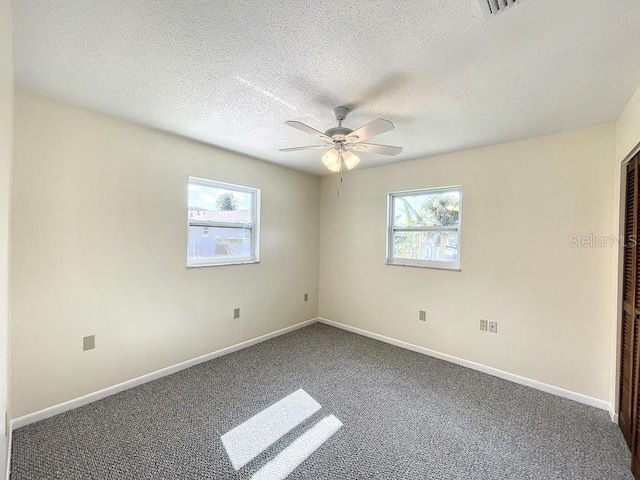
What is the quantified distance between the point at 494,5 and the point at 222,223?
295 centimetres

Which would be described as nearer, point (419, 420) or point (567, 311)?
point (419, 420)

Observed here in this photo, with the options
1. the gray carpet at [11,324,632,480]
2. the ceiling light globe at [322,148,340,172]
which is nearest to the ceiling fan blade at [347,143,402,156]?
the ceiling light globe at [322,148,340,172]

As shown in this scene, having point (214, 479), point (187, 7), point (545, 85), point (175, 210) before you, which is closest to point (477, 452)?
point (214, 479)

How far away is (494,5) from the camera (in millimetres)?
1177

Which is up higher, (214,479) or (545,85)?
(545,85)

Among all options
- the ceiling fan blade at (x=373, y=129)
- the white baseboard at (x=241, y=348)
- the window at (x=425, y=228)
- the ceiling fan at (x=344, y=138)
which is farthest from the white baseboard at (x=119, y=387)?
the ceiling fan blade at (x=373, y=129)

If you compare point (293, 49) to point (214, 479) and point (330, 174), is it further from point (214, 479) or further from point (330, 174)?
point (330, 174)

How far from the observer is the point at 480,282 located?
2.99 meters

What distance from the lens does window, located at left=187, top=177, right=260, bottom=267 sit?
307cm

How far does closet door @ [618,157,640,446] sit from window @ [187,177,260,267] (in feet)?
11.1

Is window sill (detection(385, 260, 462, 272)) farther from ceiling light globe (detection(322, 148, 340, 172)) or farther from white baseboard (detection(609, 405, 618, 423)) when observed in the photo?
ceiling light globe (detection(322, 148, 340, 172))

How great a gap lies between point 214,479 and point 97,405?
1339mm

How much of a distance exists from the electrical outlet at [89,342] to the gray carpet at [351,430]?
447 mm

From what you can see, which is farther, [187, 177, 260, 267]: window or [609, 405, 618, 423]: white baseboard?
[187, 177, 260, 267]: window
